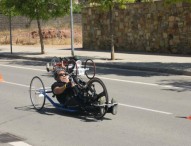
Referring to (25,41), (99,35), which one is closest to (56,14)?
(99,35)

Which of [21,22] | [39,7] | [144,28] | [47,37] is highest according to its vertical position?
[39,7]

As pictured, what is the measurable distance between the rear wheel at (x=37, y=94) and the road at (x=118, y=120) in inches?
5.3

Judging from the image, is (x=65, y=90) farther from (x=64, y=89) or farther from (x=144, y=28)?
(x=144, y=28)

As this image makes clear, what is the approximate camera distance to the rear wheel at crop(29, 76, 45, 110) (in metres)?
10.2

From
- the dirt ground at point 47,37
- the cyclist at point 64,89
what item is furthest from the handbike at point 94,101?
the dirt ground at point 47,37

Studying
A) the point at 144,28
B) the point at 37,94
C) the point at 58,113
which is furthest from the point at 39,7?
the point at 58,113

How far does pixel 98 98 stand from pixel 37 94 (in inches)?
79.6

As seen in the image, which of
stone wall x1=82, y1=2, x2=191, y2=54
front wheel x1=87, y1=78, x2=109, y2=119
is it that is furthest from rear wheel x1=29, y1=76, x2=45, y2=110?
stone wall x1=82, y1=2, x2=191, y2=54

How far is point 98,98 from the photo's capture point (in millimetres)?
8836

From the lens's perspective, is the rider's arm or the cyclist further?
the rider's arm

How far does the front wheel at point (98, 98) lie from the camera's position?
A: 8758 mm

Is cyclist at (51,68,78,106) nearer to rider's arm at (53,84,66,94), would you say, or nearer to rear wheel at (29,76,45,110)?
rider's arm at (53,84,66,94)

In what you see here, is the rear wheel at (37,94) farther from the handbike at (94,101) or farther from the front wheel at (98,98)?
the front wheel at (98,98)

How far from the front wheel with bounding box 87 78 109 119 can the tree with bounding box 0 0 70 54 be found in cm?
1650
